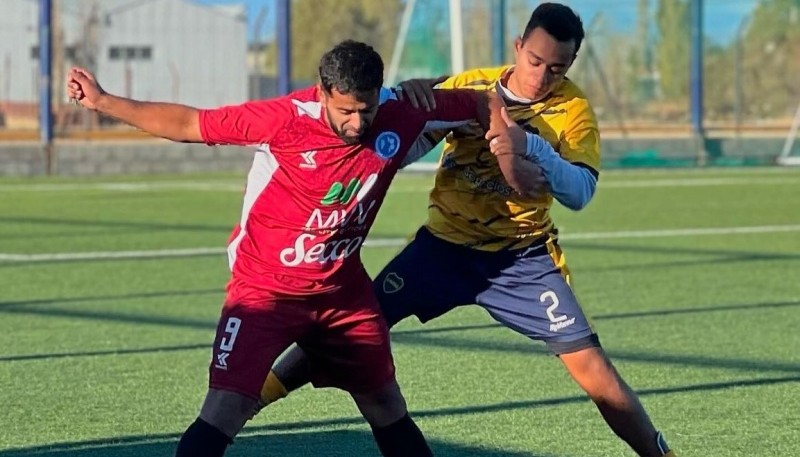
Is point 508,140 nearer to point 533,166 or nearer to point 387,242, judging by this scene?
point 533,166

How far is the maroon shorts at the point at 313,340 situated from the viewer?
4852 millimetres

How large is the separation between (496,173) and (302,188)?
1.07m

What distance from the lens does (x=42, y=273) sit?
1265 cm

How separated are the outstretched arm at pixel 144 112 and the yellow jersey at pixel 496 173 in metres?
1.05

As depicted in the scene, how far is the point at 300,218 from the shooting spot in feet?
16.1

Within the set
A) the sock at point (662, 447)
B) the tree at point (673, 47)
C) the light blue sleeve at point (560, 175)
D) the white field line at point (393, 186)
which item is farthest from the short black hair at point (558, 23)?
the tree at point (673, 47)

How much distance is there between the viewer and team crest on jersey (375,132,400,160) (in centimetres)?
497

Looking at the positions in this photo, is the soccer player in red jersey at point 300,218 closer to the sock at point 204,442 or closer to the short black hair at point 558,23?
the sock at point 204,442

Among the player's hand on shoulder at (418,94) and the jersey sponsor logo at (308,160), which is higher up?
the player's hand on shoulder at (418,94)

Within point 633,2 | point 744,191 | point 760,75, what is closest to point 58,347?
point 744,191

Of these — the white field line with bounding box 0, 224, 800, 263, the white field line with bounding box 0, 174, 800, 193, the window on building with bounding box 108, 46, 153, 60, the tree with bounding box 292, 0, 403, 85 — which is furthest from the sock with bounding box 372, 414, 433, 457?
the tree with bounding box 292, 0, 403, 85

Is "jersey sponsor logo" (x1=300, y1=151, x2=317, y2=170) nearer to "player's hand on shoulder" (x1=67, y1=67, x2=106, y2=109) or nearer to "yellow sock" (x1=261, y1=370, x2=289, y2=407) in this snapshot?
"player's hand on shoulder" (x1=67, y1=67, x2=106, y2=109)

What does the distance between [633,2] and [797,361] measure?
77.4 feet

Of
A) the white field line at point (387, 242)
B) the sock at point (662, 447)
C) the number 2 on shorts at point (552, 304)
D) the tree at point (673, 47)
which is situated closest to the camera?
the sock at point (662, 447)
